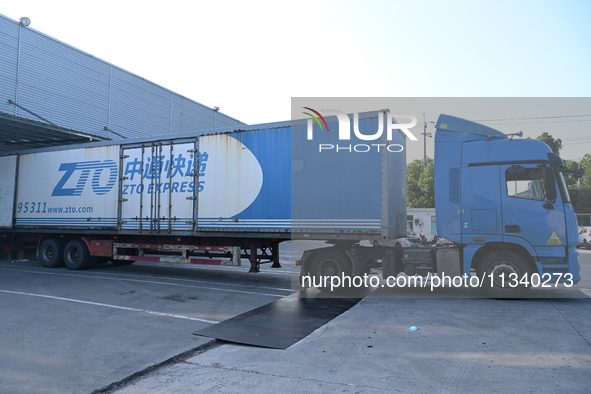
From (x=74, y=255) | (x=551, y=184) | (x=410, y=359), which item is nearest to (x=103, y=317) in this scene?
(x=410, y=359)

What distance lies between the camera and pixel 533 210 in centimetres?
845

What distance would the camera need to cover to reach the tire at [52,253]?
1368 cm

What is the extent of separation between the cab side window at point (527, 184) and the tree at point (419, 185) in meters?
35.9

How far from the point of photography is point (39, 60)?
1658 centimetres

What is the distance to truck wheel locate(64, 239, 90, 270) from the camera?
43.2 feet

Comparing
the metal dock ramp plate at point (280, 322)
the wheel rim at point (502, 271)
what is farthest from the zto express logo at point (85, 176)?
the wheel rim at point (502, 271)

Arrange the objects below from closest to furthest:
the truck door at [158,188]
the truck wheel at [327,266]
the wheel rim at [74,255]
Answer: the truck wheel at [327,266], the truck door at [158,188], the wheel rim at [74,255]

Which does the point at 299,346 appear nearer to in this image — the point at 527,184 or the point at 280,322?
the point at 280,322

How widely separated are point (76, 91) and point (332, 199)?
47.6ft

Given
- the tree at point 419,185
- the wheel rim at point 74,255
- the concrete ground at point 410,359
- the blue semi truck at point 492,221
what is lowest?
the concrete ground at point 410,359

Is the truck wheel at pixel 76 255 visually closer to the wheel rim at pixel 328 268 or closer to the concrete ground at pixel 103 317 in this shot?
the concrete ground at pixel 103 317

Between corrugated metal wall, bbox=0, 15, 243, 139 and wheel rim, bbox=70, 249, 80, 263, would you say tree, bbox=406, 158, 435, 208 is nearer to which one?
corrugated metal wall, bbox=0, 15, 243, 139

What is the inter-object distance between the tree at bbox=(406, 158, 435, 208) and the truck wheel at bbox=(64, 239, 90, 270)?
118 ft

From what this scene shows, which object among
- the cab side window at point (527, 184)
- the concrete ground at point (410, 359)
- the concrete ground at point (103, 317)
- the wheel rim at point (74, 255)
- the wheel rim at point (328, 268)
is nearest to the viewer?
the concrete ground at point (410, 359)
